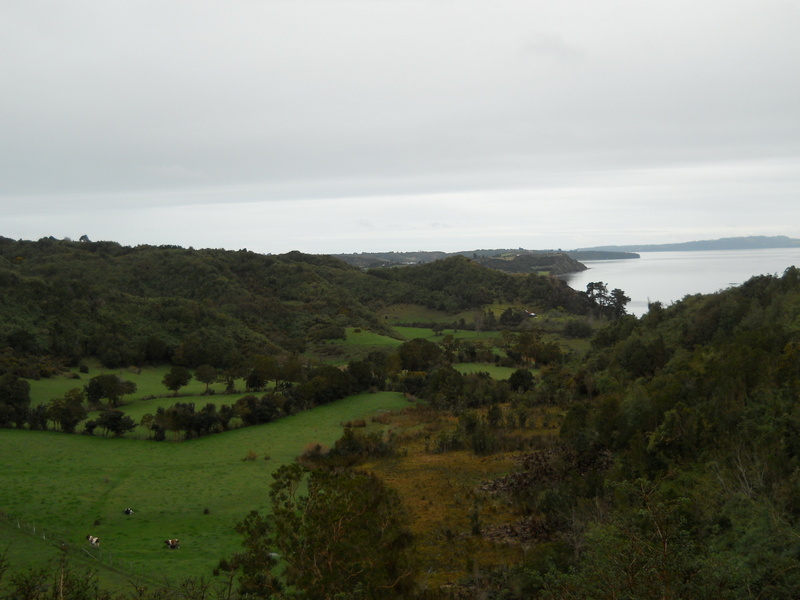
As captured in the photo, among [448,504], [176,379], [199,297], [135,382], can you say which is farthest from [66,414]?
[199,297]

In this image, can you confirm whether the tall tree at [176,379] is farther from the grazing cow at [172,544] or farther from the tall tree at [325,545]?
the tall tree at [325,545]

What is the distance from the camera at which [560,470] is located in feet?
62.8

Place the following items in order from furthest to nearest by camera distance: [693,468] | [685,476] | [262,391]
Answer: [262,391], [693,468], [685,476]

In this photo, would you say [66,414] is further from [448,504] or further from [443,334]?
[443,334]

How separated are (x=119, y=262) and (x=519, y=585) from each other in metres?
78.9

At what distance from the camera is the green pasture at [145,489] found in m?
14.8

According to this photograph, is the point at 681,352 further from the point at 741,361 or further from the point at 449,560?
the point at 449,560

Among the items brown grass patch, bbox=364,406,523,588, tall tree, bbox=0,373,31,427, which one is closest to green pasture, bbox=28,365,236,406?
tall tree, bbox=0,373,31,427

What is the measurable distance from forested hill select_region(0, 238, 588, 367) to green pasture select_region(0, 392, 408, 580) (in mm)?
19615

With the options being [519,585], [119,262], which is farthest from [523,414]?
[119,262]

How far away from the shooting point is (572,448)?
20734 mm

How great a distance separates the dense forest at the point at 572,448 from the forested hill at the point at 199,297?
0.31 metres

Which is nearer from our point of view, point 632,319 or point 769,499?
point 769,499

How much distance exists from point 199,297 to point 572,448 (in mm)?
58398
